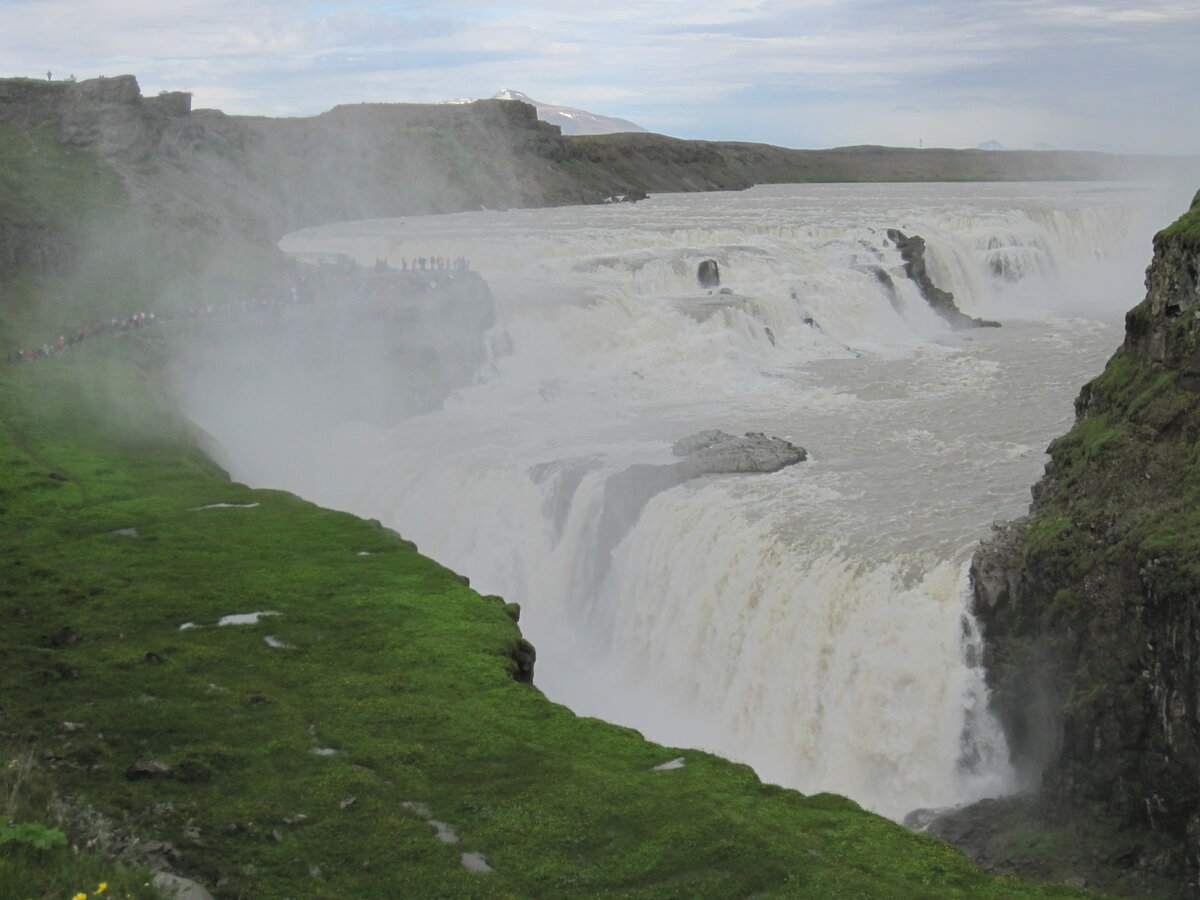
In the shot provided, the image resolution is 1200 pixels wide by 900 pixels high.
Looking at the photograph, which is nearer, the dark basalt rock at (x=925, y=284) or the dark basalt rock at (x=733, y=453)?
the dark basalt rock at (x=733, y=453)

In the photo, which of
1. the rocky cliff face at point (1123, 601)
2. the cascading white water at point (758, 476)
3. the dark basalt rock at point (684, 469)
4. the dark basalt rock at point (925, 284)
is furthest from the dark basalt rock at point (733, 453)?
the dark basalt rock at point (925, 284)

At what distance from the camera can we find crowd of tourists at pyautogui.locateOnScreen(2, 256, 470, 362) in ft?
150

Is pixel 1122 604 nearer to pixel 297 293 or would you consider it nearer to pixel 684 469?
pixel 684 469

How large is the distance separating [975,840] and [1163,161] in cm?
16467

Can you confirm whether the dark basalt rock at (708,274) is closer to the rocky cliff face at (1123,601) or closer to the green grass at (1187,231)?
the rocky cliff face at (1123,601)

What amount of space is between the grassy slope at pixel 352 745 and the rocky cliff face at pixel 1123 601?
598cm

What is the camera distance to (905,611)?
80.3 ft

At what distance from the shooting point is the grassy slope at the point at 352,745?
13.6m

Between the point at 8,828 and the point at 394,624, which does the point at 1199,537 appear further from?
the point at 8,828

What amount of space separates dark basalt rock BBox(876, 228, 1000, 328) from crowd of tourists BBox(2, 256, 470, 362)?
22.7 m

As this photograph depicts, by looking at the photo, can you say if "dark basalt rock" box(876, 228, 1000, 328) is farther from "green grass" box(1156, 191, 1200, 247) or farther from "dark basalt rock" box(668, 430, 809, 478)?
"green grass" box(1156, 191, 1200, 247)

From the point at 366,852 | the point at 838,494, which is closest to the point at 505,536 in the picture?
the point at 838,494

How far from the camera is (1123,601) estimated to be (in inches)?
794

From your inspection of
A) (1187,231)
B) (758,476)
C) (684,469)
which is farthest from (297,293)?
(1187,231)
